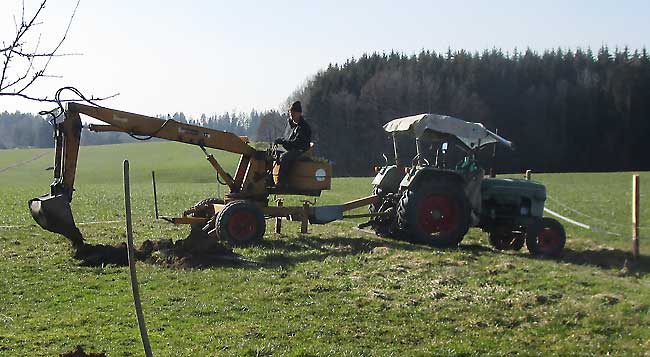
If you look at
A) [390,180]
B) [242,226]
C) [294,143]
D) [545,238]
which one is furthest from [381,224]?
[545,238]

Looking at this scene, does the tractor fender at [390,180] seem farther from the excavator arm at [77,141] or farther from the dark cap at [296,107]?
the excavator arm at [77,141]

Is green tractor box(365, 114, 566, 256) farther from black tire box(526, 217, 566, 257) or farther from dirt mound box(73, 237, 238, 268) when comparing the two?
dirt mound box(73, 237, 238, 268)

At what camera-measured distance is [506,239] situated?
546 inches

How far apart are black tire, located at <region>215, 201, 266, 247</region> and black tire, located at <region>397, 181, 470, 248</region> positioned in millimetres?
2477

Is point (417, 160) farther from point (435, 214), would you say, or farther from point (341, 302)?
point (341, 302)

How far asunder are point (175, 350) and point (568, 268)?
20.2 ft

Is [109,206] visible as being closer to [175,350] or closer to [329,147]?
[175,350]

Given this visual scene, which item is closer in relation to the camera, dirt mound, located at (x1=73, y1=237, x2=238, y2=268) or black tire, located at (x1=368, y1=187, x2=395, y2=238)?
dirt mound, located at (x1=73, y1=237, x2=238, y2=268)

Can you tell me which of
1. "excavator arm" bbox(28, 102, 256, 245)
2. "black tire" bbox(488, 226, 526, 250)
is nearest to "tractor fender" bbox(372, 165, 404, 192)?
"black tire" bbox(488, 226, 526, 250)


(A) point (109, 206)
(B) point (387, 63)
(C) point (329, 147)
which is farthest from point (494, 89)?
(A) point (109, 206)

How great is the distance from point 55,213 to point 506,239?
25.6ft

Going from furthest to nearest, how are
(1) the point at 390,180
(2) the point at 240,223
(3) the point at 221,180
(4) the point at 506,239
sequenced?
(3) the point at 221,180
(1) the point at 390,180
(4) the point at 506,239
(2) the point at 240,223

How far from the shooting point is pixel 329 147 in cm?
6656

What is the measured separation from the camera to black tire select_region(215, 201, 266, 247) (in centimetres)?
1280
